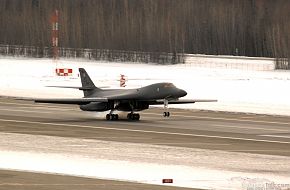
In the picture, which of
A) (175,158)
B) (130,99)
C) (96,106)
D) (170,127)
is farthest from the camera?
(96,106)

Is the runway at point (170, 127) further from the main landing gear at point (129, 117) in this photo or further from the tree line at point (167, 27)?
the tree line at point (167, 27)

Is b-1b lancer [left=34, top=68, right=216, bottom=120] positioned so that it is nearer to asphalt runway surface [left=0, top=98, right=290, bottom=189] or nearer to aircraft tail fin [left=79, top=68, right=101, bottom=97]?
aircraft tail fin [left=79, top=68, right=101, bottom=97]

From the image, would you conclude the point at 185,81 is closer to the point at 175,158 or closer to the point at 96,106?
the point at 96,106

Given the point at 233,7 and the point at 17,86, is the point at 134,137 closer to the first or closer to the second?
the point at 17,86

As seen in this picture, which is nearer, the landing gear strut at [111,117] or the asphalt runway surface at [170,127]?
the asphalt runway surface at [170,127]

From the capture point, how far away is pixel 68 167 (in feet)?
123

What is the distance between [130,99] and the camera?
57250 millimetres

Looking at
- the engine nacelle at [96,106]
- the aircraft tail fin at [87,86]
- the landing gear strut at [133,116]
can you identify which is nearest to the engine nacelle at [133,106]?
the landing gear strut at [133,116]

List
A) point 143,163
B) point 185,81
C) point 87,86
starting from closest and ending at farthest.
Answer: point 143,163
point 87,86
point 185,81

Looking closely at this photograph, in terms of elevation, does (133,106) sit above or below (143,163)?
above

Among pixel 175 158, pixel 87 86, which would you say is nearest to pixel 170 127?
pixel 87 86

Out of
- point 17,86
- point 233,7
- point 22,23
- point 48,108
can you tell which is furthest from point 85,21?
A: point 48,108

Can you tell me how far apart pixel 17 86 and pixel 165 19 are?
36.6m

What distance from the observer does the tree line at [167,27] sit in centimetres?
11094
